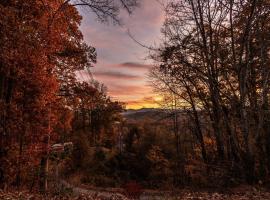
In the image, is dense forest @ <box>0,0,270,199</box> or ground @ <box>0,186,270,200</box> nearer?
ground @ <box>0,186,270,200</box>

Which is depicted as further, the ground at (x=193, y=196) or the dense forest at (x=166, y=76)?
the dense forest at (x=166, y=76)

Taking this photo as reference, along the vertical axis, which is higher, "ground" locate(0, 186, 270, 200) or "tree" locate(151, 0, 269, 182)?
"tree" locate(151, 0, 269, 182)

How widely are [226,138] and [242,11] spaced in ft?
19.3

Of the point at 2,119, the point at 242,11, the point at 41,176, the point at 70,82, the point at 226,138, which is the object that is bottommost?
the point at 41,176

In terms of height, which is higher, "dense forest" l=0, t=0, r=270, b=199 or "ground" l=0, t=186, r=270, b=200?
"dense forest" l=0, t=0, r=270, b=199

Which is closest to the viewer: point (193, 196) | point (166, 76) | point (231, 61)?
point (193, 196)

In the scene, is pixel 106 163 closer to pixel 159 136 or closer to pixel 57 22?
pixel 159 136

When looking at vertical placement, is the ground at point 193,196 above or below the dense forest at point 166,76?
below

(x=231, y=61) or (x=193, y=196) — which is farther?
(x=231, y=61)

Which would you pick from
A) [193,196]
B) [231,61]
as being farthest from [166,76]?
[193,196]

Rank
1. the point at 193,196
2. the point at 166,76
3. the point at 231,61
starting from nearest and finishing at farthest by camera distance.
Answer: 1. the point at 193,196
2. the point at 231,61
3. the point at 166,76

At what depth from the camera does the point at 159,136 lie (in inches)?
1350

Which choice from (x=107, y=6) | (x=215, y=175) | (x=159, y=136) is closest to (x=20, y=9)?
(x=107, y=6)

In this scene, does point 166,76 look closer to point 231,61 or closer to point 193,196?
point 231,61
